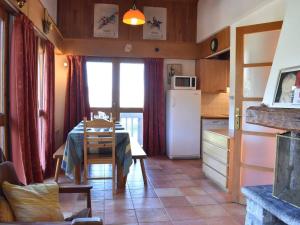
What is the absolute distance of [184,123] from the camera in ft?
19.3

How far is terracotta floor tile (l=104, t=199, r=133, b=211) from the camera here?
3.28 metres

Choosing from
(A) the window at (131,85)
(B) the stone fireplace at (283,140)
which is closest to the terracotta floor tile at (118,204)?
(B) the stone fireplace at (283,140)

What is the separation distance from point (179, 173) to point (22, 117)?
2726 mm

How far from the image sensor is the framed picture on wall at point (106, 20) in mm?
6000

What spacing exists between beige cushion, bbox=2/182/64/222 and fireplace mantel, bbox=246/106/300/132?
63.7 inches

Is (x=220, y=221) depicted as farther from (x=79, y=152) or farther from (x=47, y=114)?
(x=47, y=114)

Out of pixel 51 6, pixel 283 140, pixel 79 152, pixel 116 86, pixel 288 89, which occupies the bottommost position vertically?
pixel 79 152

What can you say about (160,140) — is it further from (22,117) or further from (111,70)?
(22,117)

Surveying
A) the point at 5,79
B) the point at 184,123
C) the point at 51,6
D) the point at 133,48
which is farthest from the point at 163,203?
the point at 51,6

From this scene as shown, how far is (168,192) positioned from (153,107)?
2689mm

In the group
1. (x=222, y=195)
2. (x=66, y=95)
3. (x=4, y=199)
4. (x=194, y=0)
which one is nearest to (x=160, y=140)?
(x=66, y=95)

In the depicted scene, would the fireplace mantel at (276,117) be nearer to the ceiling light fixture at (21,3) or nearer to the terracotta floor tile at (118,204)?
the terracotta floor tile at (118,204)

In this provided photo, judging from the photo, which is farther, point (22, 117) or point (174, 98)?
point (174, 98)

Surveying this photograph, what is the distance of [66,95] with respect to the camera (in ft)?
19.3
